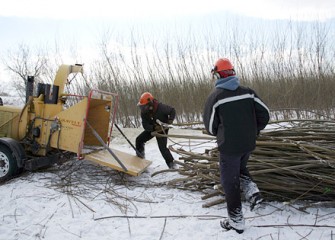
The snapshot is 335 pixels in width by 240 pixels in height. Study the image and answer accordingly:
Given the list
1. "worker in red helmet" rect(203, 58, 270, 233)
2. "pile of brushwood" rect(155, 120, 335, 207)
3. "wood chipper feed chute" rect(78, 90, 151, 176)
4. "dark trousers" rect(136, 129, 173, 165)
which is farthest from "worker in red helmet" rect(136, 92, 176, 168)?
"worker in red helmet" rect(203, 58, 270, 233)

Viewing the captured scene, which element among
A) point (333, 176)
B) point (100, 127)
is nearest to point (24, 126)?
point (100, 127)

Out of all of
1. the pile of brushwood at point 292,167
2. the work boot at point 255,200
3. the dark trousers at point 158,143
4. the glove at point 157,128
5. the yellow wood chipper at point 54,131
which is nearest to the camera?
the work boot at point 255,200

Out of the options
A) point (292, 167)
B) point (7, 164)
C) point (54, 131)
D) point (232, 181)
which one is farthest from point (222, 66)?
point (7, 164)

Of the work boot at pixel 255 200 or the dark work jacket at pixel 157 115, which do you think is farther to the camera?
the dark work jacket at pixel 157 115

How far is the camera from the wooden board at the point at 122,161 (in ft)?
16.6

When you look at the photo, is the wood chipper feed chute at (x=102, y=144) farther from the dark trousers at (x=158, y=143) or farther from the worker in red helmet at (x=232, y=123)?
the worker in red helmet at (x=232, y=123)

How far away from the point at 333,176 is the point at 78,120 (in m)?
3.84

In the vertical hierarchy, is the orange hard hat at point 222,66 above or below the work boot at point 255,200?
above

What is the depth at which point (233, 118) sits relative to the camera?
3.31 m

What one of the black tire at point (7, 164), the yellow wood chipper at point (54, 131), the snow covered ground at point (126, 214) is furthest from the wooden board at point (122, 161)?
the black tire at point (7, 164)

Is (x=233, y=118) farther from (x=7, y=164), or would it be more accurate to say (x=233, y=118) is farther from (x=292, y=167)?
(x=7, y=164)

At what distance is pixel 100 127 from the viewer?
20.4ft

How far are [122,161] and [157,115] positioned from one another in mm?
1128

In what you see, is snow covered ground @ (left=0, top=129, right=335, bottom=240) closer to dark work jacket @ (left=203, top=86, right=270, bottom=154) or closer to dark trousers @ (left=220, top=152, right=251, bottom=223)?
dark trousers @ (left=220, top=152, right=251, bottom=223)
